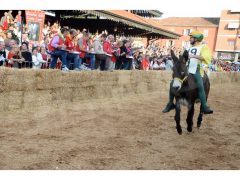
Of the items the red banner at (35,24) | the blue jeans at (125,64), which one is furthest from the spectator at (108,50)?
the red banner at (35,24)

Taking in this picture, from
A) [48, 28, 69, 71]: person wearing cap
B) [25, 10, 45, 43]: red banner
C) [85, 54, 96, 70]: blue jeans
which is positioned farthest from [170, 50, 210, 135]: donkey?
[85, 54, 96, 70]: blue jeans

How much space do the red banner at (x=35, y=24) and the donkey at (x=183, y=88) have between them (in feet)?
12.5

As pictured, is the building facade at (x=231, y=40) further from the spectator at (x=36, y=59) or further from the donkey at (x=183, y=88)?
the spectator at (x=36, y=59)

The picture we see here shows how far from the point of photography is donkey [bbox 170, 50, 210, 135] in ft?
20.5

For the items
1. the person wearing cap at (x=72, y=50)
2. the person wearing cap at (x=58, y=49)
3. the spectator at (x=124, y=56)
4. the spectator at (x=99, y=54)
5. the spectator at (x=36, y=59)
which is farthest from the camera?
the spectator at (x=124, y=56)

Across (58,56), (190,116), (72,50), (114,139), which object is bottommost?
(114,139)

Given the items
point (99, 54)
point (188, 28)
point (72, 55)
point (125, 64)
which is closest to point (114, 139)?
point (72, 55)

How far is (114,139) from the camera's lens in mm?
6383

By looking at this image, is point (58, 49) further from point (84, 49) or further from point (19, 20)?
point (19, 20)

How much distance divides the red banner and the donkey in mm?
3808

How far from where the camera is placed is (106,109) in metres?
9.47

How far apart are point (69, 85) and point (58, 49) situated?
107 centimetres

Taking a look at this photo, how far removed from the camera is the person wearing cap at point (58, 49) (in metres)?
9.98
